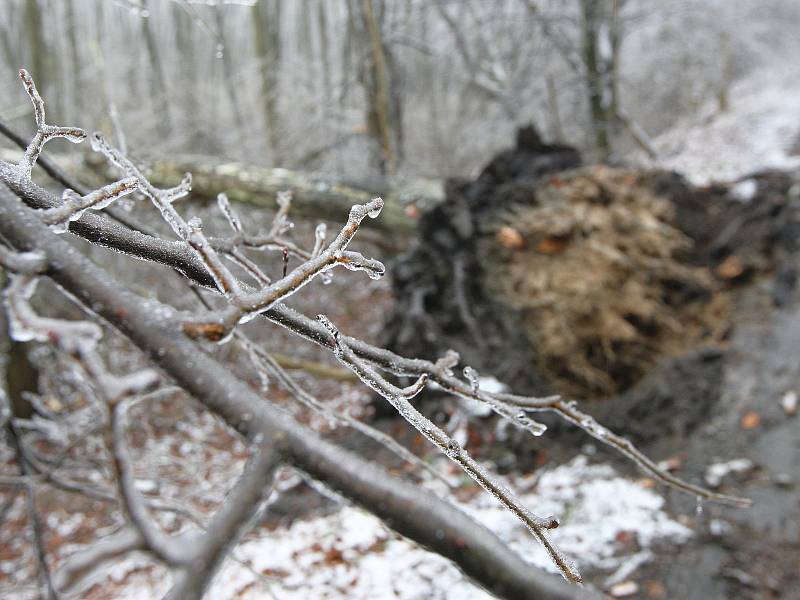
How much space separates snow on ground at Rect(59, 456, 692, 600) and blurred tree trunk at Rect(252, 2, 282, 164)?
22.1ft

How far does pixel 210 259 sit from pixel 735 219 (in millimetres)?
5266

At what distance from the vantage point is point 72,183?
1212 millimetres

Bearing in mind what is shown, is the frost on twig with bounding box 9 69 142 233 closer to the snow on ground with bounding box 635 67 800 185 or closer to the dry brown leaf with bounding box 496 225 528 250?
the dry brown leaf with bounding box 496 225 528 250

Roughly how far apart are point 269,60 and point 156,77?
6.02 meters

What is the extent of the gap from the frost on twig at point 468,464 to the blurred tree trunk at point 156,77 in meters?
11.8

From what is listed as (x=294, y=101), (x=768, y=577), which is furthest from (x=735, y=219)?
(x=294, y=101)

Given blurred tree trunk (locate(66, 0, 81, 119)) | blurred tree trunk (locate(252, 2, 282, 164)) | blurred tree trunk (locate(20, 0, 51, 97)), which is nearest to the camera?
blurred tree trunk (locate(20, 0, 51, 97))

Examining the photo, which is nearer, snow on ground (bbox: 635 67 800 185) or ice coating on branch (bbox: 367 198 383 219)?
ice coating on branch (bbox: 367 198 383 219)

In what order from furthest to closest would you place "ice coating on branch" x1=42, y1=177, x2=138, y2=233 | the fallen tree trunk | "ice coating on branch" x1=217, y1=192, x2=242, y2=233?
the fallen tree trunk → "ice coating on branch" x1=217, y1=192, x2=242, y2=233 → "ice coating on branch" x1=42, y1=177, x2=138, y2=233

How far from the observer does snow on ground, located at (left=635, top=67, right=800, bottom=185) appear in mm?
11297

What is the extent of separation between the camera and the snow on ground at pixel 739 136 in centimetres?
1130

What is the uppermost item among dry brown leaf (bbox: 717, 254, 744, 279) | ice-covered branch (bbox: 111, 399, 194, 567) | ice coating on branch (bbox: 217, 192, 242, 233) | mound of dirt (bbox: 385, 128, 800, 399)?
dry brown leaf (bbox: 717, 254, 744, 279)

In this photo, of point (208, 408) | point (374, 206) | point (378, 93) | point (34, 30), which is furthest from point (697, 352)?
point (34, 30)

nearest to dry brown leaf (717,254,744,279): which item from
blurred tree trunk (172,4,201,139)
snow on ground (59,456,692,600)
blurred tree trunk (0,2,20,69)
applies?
snow on ground (59,456,692,600)
